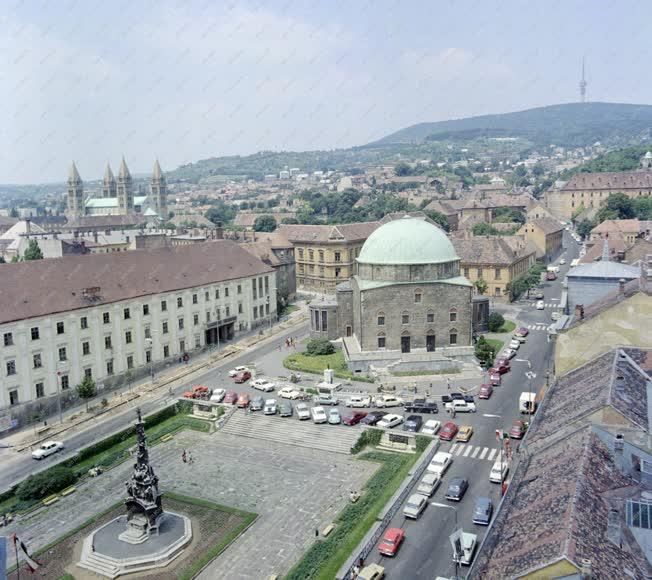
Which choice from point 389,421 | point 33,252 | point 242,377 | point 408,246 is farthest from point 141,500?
point 33,252

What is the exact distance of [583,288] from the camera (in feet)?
193

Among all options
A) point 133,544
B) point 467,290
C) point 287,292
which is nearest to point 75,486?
point 133,544

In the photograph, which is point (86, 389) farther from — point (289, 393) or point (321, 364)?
point (321, 364)

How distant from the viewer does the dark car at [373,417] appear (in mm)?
54312

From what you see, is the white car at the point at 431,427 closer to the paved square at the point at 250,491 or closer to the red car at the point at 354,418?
the red car at the point at 354,418

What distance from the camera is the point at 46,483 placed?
45.1 m

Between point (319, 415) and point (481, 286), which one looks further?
point (481, 286)

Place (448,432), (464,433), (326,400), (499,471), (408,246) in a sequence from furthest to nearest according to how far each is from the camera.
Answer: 1. (408,246)
2. (326,400)
3. (448,432)
4. (464,433)
5. (499,471)

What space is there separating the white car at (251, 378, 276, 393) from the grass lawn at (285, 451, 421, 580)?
18.0 m

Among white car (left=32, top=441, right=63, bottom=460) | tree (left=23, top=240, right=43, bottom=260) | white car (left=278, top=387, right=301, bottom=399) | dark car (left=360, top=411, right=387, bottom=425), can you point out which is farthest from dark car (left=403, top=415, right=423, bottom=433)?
tree (left=23, top=240, right=43, bottom=260)

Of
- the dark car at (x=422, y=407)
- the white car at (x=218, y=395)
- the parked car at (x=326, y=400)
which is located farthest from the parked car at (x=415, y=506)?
the white car at (x=218, y=395)

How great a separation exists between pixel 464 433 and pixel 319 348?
27.9 m

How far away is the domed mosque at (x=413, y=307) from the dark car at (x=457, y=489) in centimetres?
2723

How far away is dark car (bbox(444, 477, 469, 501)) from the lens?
135 feet
